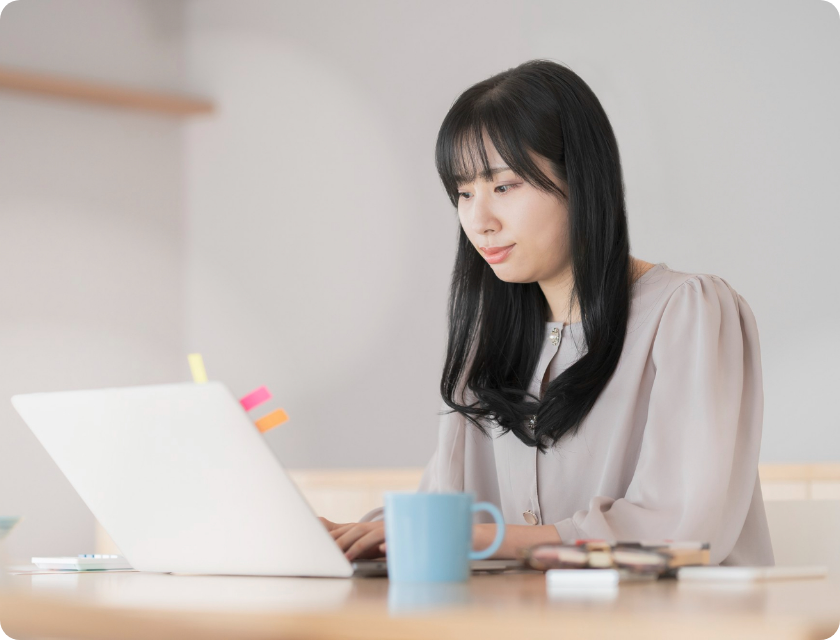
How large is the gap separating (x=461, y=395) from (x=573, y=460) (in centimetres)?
25

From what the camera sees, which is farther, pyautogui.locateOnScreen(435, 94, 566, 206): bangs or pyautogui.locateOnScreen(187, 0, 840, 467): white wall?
pyautogui.locateOnScreen(187, 0, 840, 467): white wall

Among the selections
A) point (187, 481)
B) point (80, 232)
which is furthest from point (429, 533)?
point (80, 232)

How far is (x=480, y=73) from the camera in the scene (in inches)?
120

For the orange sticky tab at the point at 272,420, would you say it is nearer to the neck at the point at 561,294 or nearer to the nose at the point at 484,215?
the nose at the point at 484,215

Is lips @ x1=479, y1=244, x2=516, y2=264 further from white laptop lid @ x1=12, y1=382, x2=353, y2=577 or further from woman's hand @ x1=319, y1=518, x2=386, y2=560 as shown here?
white laptop lid @ x1=12, y1=382, x2=353, y2=577

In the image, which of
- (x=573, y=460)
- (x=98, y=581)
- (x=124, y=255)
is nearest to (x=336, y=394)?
(x=124, y=255)

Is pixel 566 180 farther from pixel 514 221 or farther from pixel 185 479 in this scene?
pixel 185 479

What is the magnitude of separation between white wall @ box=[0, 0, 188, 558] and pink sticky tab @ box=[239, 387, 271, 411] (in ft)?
10.2

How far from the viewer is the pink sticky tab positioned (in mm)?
734

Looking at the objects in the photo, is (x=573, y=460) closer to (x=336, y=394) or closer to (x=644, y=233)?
(x=644, y=233)

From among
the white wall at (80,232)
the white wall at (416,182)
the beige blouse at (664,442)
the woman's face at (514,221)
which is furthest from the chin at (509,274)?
the white wall at (80,232)

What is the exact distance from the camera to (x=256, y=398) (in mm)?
750

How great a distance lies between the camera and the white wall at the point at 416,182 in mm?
2266

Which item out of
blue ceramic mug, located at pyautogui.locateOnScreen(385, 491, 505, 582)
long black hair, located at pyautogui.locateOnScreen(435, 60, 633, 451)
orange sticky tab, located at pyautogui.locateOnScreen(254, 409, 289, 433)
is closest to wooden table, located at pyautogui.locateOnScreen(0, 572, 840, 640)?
blue ceramic mug, located at pyautogui.locateOnScreen(385, 491, 505, 582)
